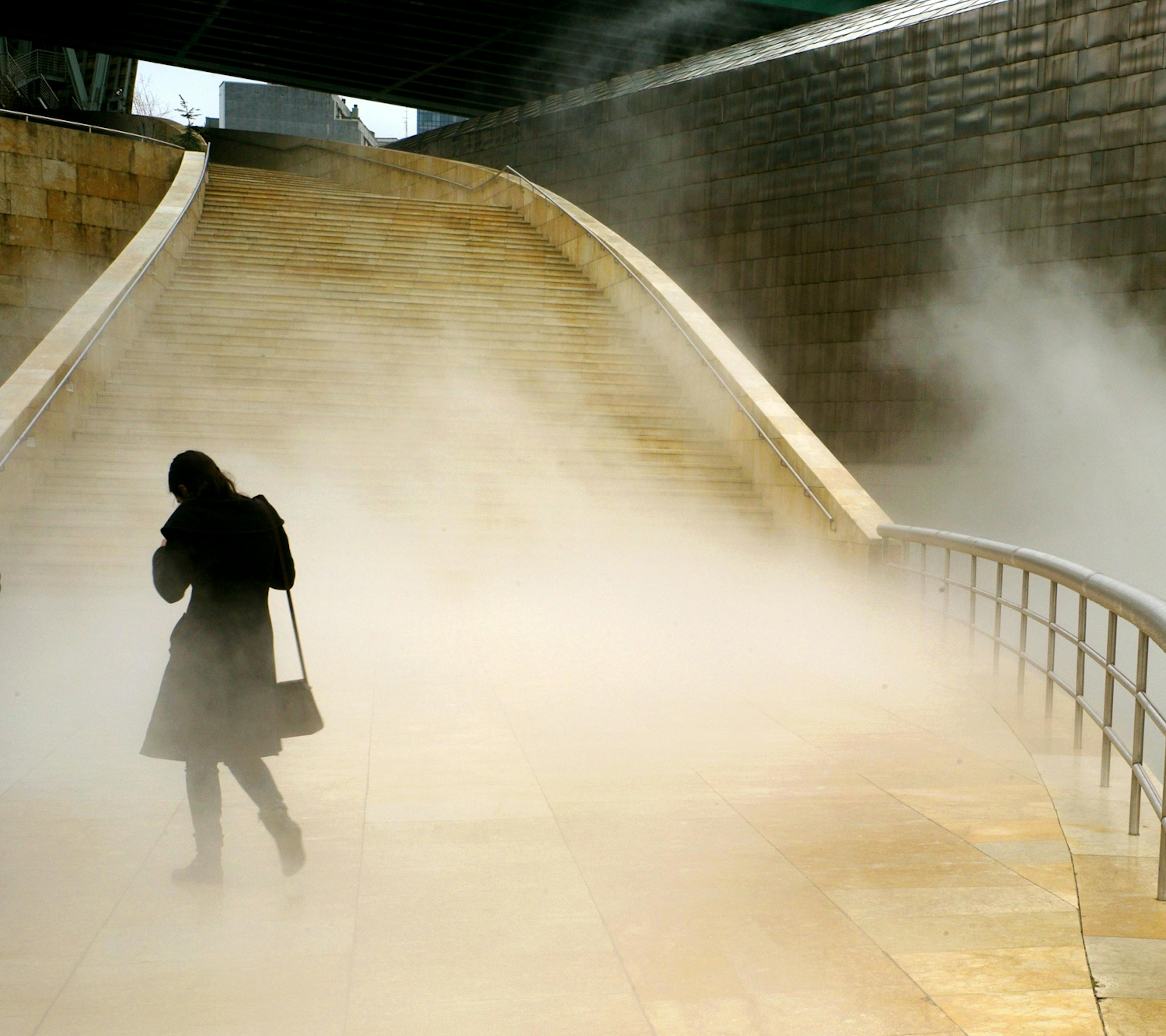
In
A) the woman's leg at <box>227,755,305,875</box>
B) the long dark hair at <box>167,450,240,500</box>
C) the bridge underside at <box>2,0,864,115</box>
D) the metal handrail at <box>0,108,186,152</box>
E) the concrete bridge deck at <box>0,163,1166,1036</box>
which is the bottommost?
the concrete bridge deck at <box>0,163,1166,1036</box>

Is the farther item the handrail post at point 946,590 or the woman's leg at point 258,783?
the handrail post at point 946,590

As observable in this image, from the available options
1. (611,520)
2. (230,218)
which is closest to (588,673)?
(611,520)

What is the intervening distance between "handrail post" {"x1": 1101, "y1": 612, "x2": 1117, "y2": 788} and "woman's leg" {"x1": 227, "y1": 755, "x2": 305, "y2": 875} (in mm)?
2896

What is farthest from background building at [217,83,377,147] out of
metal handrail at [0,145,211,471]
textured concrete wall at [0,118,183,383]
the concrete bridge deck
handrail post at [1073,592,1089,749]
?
handrail post at [1073,592,1089,749]

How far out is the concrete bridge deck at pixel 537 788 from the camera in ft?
10.1

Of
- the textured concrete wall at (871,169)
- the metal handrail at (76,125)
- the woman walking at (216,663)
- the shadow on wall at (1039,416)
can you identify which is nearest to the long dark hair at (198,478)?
the woman walking at (216,663)

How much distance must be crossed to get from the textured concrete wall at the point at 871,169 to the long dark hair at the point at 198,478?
19.3 metres

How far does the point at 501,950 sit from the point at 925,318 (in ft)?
67.7

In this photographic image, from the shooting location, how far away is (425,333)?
16.1 metres

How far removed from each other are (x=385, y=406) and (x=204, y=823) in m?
10.3

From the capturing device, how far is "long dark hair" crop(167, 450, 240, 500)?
3.80 m

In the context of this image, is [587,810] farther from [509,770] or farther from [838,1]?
[838,1]

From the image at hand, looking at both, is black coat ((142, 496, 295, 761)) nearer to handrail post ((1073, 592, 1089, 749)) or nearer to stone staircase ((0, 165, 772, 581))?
handrail post ((1073, 592, 1089, 749))

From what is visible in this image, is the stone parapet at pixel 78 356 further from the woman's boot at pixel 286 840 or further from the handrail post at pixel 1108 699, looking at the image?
the handrail post at pixel 1108 699
